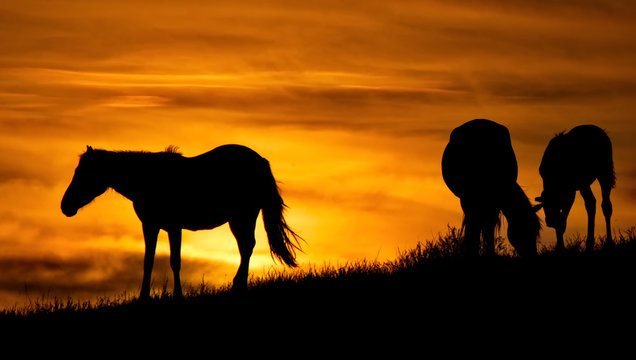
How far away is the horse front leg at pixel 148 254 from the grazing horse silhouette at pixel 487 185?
A: 15.4ft

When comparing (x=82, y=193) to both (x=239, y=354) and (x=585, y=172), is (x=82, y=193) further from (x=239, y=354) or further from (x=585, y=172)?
(x=585, y=172)

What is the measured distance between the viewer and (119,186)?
38.2 ft

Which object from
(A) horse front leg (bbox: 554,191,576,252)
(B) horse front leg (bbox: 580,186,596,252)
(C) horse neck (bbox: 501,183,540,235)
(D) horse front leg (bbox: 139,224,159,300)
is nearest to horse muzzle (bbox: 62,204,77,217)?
(D) horse front leg (bbox: 139,224,159,300)

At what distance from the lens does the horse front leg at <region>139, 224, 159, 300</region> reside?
10.8m

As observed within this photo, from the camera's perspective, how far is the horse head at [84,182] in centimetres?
1159

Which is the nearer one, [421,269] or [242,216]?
[421,269]

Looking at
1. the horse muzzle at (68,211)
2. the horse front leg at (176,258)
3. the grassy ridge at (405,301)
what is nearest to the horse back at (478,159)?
the grassy ridge at (405,301)

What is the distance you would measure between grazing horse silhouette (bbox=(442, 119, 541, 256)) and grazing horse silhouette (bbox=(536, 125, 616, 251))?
8.24 feet

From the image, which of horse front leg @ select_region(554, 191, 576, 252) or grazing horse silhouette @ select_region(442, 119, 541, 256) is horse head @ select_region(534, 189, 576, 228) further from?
grazing horse silhouette @ select_region(442, 119, 541, 256)

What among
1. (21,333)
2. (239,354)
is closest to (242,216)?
(21,333)

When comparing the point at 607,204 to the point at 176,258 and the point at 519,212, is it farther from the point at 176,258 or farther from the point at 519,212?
the point at 176,258

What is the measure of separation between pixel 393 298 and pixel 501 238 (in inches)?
166

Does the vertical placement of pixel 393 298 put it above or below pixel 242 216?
below

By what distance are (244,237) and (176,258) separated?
1.30 metres
